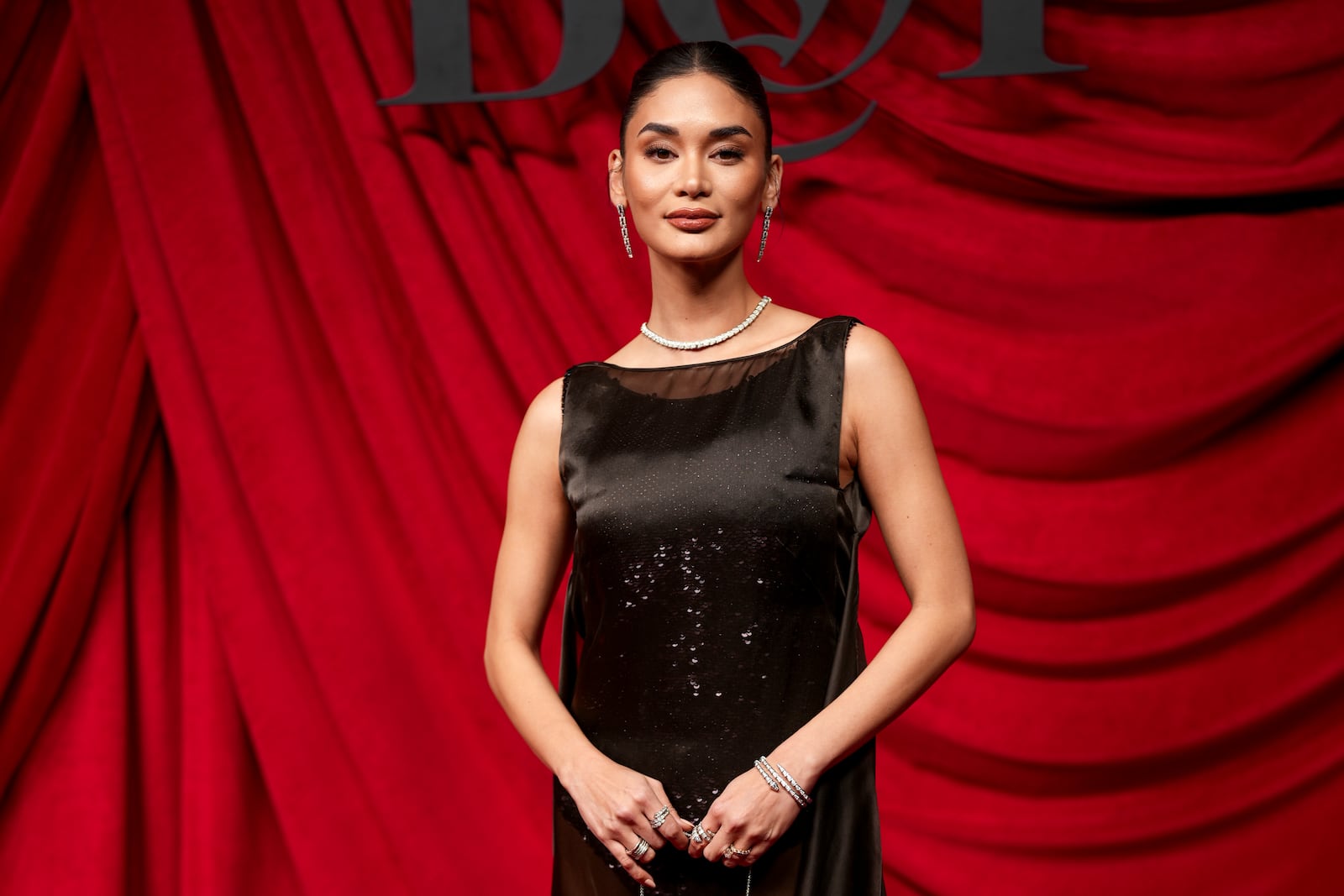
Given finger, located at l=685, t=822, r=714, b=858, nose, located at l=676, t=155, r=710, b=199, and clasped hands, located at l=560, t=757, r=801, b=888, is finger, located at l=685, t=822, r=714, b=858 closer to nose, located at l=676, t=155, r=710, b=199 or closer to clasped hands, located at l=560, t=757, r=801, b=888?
clasped hands, located at l=560, t=757, r=801, b=888

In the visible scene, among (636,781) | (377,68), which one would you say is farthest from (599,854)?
(377,68)

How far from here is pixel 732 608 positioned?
48.1 inches

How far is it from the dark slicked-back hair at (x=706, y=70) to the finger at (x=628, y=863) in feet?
2.22

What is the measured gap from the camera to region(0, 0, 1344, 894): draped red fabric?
2.28 meters

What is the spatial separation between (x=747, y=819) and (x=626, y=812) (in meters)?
0.11

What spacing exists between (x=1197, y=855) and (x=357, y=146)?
78.0 inches

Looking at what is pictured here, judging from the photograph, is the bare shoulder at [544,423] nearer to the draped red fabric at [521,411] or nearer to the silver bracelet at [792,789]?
the silver bracelet at [792,789]

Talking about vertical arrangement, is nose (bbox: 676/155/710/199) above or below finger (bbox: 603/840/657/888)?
above

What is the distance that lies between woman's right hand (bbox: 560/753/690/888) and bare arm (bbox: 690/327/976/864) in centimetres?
3

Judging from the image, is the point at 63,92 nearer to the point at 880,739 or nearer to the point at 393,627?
the point at 393,627

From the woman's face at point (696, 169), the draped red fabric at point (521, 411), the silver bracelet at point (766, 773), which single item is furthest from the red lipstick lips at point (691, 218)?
the draped red fabric at point (521, 411)

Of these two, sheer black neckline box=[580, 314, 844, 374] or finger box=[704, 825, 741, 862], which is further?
sheer black neckline box=[580, 314, 844, 374]

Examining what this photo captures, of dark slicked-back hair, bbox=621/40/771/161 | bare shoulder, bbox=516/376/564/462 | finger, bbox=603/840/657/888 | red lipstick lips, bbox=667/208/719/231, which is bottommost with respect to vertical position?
finger, bbox=603/840/657/888

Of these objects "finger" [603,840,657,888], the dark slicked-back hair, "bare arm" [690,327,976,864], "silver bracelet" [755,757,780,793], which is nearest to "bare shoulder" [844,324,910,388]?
"bare arm" [690,327,976,864]
